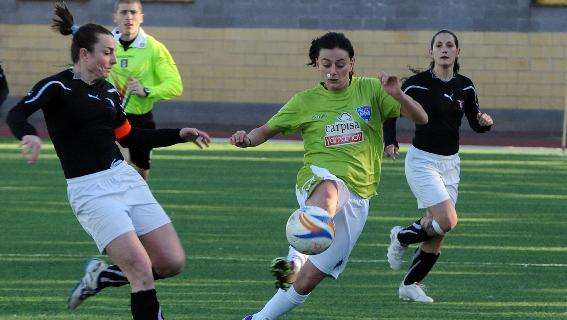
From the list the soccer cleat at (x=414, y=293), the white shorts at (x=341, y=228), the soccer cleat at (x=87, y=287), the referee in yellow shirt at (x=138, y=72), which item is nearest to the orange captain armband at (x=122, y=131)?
the soccer cleat at (x=87, y=287)

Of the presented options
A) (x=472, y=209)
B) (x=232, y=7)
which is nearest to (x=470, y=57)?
(x=232, y=7)

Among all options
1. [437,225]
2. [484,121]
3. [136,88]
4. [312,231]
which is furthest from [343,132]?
[136,88]

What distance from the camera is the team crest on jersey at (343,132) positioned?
347 inches

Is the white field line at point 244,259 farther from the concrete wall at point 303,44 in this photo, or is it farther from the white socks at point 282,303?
the concrete wall at point 303,44

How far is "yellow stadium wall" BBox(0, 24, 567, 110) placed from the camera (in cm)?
3006

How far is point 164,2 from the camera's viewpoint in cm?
3038

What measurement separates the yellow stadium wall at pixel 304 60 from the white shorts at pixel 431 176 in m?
19.2

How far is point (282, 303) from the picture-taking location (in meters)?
8.68

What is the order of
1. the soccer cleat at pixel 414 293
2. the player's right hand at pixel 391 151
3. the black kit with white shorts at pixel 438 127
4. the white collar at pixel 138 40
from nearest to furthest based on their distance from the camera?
the soccer cleat at pixel 414 293, the player's right hand at pixel 391 151, the black kit with white shorts at pixel 438 127, the white collar at pixel 138 40

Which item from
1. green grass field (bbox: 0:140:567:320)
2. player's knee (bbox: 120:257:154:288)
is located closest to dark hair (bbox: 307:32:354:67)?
green grass field (bbox: 0:140:567:320)

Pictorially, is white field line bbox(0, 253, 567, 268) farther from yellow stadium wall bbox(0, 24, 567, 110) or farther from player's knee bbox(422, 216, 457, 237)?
yellow stadium wall bbox(0, 24, 567, 110)

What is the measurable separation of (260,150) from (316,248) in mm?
16367

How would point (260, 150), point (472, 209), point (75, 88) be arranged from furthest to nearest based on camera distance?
point (260, 150)
point (472, 209)
point (75, 88)

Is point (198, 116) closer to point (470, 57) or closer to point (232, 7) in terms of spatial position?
point (232, 7)
